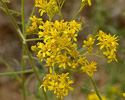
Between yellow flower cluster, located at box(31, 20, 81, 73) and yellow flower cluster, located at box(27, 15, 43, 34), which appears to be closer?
yellow flower cluster, located at box(31, 20, 81, 73)

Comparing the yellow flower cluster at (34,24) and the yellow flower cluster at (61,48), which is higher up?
the yellow flower cluster at (34,24)

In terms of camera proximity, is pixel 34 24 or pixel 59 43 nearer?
pixel 59 43

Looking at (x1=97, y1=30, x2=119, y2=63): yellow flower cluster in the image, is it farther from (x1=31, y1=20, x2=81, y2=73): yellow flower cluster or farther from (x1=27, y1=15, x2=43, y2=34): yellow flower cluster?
(x1=27, y1=15, x2=43, y2=34): yellow flower cluster

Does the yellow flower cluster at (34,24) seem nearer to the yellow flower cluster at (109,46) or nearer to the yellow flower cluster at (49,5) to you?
the yellow flower cluster at (49,5)

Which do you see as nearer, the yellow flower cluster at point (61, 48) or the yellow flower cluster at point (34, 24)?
the yellow flower cluster at point (61, 48)

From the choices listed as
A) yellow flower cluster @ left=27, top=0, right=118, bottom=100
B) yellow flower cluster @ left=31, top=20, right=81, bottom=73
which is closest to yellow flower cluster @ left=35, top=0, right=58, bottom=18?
yellow flower cluster @ left=27, top=0, right=118, bottom=100

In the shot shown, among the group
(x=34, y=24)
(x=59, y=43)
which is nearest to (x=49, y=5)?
(x=34, y=24)

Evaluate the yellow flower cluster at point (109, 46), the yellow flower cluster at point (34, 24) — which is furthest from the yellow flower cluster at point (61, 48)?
the yellow flower cluster at point (34, 24)

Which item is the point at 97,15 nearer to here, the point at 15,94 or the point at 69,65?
the point at 69,65

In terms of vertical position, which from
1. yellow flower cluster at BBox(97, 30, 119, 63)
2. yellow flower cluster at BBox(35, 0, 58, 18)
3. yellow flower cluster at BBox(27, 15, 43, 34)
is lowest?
yellow flower cluster at BBox(97, 30, 119, 63)

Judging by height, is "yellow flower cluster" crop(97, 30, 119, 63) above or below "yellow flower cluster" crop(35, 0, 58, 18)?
below

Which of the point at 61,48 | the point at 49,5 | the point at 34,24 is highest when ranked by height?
the point at 49,5

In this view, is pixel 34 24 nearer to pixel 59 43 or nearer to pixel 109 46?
A: pixel 59 43

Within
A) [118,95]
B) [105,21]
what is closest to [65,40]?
[118,95]
